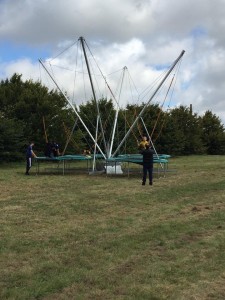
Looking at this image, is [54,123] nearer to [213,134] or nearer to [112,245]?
[213,134]

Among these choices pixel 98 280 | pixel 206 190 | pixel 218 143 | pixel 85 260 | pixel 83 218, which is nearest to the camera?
pixel 98 280

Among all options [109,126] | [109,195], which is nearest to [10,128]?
[109,126]

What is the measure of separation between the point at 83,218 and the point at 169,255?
3383mm

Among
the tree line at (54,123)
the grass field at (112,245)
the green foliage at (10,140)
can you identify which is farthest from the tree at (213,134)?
the grass field at (112,245)

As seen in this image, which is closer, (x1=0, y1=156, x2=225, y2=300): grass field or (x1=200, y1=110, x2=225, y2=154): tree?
(x1=0, y1=156, x2=225, y2=300): grass field

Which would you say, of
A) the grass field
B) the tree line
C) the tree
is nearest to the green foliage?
the tree line

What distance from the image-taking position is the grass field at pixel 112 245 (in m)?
5.44

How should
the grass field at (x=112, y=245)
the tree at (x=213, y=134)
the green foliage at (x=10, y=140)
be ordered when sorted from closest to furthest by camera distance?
the grass field at (x=112, y=245) < the green foliage at (x=10, y=140) < the tree at (x=213, y=134)

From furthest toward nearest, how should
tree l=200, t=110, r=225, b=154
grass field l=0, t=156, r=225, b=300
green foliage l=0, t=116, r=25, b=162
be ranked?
tree l=200, t=110, r=225, b=154 → green foliage l=0, t=116, r=25, b=162 → grass field l=0, t=156, r=225, b=300

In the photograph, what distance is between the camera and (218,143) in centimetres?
4928

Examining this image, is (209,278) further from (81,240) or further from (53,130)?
(53,130)

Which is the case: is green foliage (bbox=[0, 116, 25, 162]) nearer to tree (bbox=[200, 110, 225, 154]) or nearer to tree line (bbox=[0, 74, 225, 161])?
tree line (bbox=[0, 74, 225, 161])

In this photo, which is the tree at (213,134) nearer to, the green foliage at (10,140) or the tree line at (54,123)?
the tree line at (54,123)

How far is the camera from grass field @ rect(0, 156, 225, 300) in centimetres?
544
